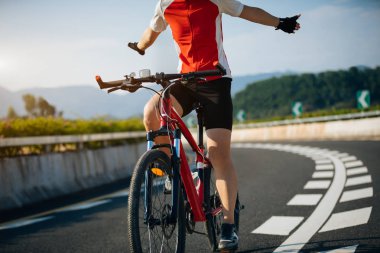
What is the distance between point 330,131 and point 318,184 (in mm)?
20035

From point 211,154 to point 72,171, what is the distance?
711cm

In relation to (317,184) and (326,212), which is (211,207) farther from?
(317,184)

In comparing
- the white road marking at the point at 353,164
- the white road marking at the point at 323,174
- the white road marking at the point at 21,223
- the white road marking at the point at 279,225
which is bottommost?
the white road marking at the point at 353,164

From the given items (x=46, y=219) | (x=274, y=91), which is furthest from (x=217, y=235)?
(x=274, y=91)

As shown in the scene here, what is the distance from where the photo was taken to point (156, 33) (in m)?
4.00

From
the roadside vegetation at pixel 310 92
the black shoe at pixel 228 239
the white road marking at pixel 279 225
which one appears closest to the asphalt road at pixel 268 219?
the white road marking at pixel 279 225

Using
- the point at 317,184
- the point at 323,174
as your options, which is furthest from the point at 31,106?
the point at 317,184

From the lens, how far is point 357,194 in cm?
684

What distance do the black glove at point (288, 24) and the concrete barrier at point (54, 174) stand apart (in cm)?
612

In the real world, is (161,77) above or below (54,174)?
above

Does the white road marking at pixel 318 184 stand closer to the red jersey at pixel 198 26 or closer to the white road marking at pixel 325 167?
the white road marking at pixel 325 167

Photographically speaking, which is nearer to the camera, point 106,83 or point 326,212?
point 106,83

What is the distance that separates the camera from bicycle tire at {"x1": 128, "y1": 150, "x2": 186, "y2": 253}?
2.86 m

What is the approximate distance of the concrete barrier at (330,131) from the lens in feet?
76.5
